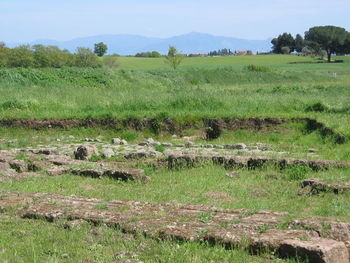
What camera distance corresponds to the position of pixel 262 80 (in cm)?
5219

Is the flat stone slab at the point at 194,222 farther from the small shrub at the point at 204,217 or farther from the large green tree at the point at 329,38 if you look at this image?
the large green tree at the point at 329,38

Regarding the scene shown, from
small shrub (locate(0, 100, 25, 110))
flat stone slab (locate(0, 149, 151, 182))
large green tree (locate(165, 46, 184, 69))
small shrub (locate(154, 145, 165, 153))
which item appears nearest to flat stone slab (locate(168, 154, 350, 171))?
flat stone slab (locate(0, 149, 151, 182))

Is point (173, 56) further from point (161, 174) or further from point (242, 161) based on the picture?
point (161, 174)

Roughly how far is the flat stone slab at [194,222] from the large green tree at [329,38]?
97.1 meters

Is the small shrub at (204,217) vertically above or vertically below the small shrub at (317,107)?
above

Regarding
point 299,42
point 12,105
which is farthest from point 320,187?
point 299,42

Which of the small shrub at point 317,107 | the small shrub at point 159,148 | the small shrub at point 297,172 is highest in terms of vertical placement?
the small shrub at point 317,107

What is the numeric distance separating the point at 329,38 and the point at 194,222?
328ft

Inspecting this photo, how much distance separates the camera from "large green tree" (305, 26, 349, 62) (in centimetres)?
10056

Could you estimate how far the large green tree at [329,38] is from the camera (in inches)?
3959

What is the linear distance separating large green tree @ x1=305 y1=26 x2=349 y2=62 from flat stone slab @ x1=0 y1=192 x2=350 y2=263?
9708 centimetres

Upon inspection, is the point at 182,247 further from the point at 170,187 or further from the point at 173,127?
the point at 173,127

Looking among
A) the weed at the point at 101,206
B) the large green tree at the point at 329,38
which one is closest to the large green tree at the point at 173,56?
the large green tree at the point at 329,38

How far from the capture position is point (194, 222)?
22.4ft
